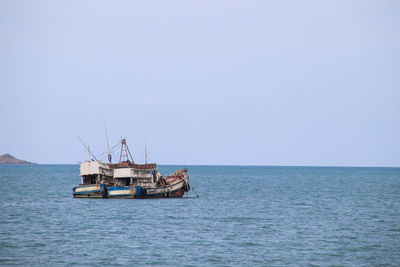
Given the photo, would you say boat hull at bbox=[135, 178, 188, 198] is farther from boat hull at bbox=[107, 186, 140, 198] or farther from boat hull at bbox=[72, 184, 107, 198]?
boat hull at bbox=[72, 184, 107, 198]

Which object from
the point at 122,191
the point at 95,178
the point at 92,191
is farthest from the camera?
the point at 95,178

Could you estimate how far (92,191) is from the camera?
72.0 metres

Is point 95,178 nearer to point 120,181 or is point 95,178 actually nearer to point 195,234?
point 120,181

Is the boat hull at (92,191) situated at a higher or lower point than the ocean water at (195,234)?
higher

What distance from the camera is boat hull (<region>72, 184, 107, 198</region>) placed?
234 feet

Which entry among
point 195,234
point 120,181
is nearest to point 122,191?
point 120,181

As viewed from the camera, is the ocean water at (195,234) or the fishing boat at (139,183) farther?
the fishing boat at (139,183)

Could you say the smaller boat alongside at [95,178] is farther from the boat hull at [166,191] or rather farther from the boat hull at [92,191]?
the boat hull at [166,191]

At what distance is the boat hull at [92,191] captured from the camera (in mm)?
71188

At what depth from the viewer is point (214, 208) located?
216 feet

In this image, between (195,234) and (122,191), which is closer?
(195,234)

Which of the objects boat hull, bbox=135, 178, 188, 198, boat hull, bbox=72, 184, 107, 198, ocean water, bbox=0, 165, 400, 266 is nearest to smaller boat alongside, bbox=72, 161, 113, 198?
boat hull, bbox=72, 184, 107, 198

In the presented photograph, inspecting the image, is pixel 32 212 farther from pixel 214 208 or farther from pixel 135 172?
pixel 214 208

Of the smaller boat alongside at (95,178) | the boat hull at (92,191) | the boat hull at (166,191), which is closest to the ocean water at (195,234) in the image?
the boat hull at (92,191)
